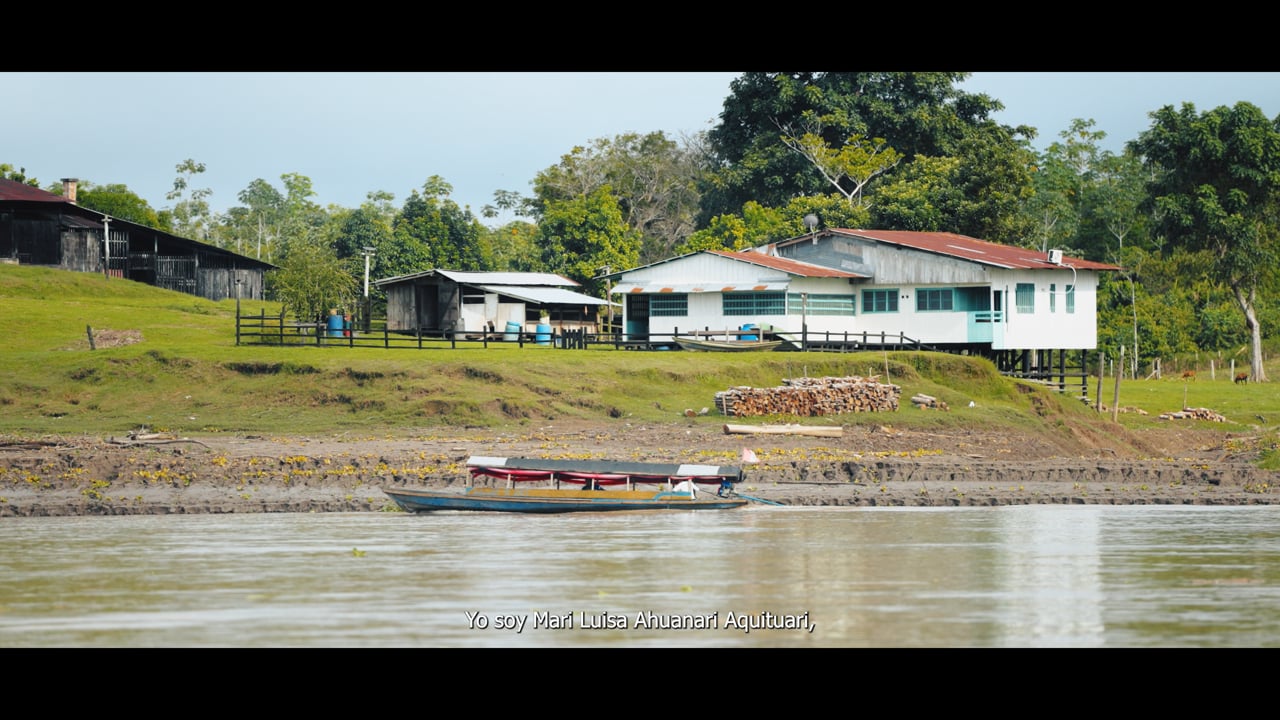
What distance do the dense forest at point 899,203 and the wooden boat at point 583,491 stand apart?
123 feet

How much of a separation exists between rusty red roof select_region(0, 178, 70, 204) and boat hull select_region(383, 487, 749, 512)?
54.2 m

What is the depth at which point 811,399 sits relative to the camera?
39219mm

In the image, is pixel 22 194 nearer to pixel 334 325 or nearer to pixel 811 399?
pixel 334 325

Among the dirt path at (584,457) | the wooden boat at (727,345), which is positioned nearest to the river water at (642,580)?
the dirt path at (584,457)

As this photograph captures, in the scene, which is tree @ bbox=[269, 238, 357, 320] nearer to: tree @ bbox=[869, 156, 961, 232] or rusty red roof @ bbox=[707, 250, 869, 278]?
rusty red roof @ bbox=[707, 250, 869, 278]

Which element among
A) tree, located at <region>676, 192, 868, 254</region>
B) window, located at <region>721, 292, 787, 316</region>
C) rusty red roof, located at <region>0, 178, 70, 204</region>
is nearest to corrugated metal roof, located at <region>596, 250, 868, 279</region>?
window, located at <region>721, 292, 787, 316</region>

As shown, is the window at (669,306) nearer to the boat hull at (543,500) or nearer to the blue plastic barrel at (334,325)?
the blue plastic barrel at (334,325)

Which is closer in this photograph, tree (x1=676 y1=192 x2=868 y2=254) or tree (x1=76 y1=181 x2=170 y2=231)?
tree (x1=676 y1=192 x2=868 y2=254)

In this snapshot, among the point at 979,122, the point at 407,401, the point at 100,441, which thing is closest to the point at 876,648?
the point at 100,441

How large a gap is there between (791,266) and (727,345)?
7.97 meters

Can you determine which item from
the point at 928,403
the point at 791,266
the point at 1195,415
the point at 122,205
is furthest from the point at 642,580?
the point at 122,205

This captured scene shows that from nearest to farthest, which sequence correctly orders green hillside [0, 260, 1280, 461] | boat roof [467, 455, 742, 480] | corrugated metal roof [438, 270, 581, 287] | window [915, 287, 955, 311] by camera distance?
boat roof [467, 455, 742, 480] → green hillside [0, 260, 1280, 461] → window [915, 287, 955, 311] → corrugated metal roof [438, 270, 581, 287]

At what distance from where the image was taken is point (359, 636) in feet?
48.6

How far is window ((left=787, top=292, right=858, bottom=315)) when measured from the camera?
184ft
